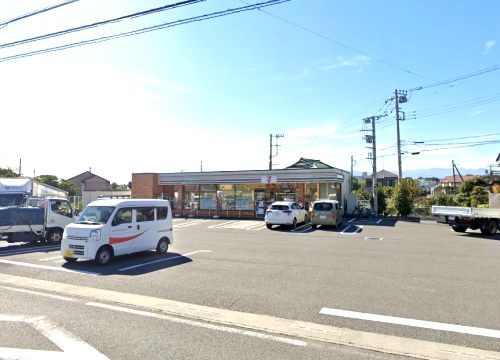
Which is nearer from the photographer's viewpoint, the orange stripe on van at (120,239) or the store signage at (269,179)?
the orange stripe on van at (120,239)

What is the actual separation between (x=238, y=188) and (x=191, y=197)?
16.0 feet

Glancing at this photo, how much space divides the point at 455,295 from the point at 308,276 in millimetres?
Answer: 3099

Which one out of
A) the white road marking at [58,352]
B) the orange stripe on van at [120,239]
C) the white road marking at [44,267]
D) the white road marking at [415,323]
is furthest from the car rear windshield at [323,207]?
the white road marking at [58,352]

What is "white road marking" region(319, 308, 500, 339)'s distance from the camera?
514cm

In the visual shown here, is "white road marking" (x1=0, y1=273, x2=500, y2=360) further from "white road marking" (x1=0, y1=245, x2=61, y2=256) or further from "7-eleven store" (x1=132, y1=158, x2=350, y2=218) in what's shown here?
"7-eleven store" (x1=132, y1=158, x2=350, y2=218)

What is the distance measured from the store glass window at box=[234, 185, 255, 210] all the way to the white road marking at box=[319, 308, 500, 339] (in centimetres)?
2432

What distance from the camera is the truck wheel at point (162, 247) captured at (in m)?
12.1

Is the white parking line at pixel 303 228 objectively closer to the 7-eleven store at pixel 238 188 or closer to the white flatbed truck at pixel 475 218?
the 7-eleven store at pixel 238 188

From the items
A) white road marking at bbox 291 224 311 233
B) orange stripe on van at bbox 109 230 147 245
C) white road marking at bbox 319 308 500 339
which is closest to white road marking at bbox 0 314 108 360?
white road marking at bbox 319 308 500 339

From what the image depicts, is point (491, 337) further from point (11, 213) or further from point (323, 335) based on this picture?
point (11, 213)

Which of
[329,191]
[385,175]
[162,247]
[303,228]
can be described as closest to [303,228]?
[303,228]

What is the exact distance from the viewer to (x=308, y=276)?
867 cm

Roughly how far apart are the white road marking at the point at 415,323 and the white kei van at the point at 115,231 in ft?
22.3

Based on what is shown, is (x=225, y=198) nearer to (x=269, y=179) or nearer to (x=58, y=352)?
(x=269, y=179)
